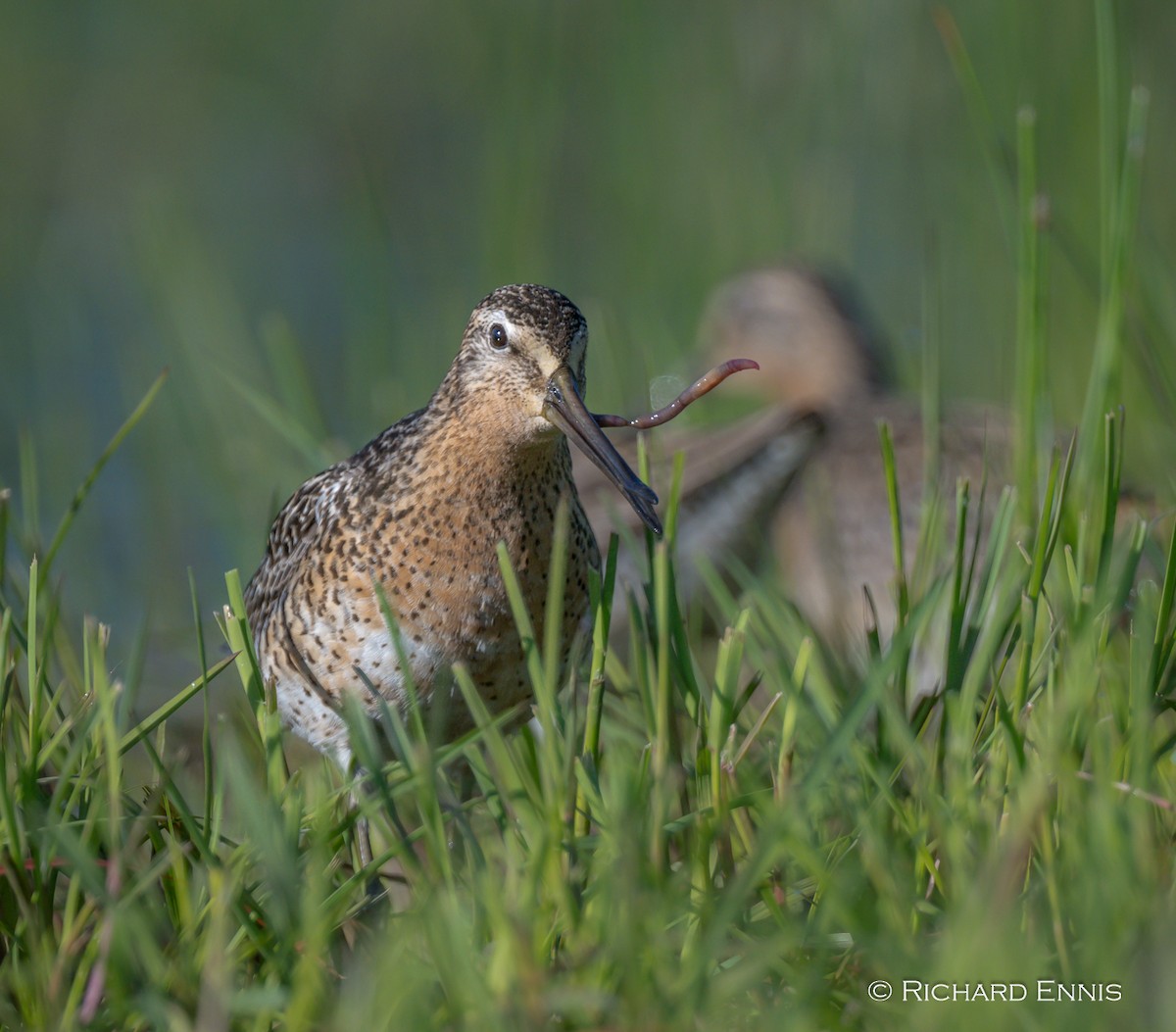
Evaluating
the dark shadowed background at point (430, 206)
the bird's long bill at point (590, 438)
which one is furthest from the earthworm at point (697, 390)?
the dark shadowed background at point (430, 206)

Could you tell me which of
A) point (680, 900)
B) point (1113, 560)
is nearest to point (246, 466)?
point (1113, 560)

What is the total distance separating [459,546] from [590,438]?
405 millimetres

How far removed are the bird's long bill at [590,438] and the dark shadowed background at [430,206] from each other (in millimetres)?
1012

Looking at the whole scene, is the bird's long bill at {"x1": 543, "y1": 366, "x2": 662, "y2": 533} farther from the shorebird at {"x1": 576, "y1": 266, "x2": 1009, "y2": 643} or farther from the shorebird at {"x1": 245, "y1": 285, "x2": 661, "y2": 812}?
the shorebird at {"x1": 576, "y1": 266, "x2": 1009, "y2": 643}

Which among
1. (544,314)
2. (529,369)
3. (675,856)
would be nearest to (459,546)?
(529,369)

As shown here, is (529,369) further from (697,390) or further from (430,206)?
(430,206)

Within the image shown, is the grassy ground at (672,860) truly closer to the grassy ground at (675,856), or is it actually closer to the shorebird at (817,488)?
the grassy ground at (675,856)

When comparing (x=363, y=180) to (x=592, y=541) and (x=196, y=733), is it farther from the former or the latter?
(x=592, y=541)

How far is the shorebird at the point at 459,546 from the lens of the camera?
288 cm

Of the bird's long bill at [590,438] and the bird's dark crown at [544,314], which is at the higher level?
the bird's dark crown at [544,314]

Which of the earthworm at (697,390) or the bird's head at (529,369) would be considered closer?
the earthworm at (697,390)

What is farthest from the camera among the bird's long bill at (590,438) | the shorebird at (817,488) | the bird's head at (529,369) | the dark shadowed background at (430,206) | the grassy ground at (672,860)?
the dark shadowed background at (430,206)

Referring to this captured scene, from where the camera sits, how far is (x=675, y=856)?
287 centimetres

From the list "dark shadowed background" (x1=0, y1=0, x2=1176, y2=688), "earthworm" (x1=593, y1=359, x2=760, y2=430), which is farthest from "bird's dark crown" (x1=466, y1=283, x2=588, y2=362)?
"dark shadowed background" (x1=0, y1=0, x2=1176, y2=688)
